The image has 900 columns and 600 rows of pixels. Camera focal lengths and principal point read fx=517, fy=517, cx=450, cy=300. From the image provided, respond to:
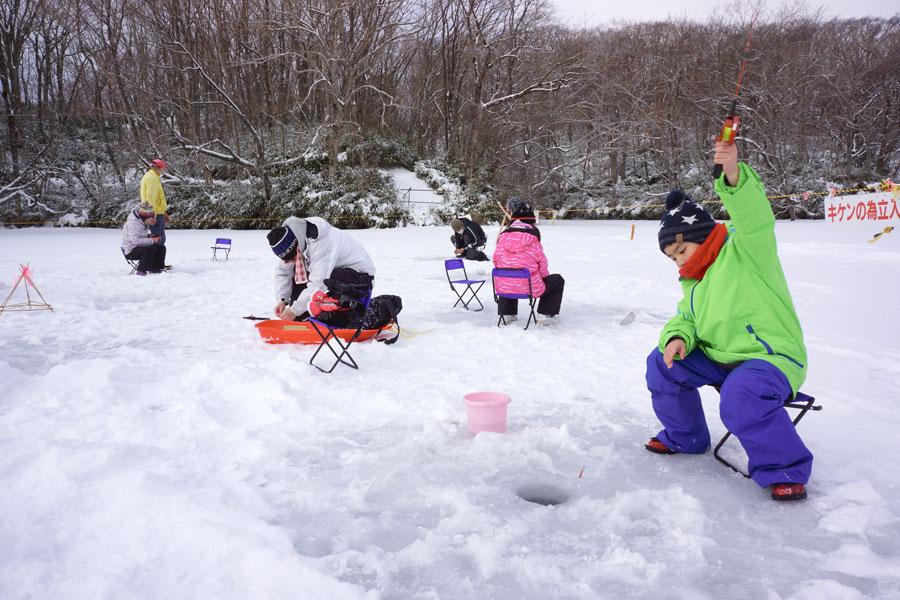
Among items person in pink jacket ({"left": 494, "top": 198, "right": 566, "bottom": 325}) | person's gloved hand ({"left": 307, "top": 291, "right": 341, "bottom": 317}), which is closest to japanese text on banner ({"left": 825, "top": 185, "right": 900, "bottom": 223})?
person in pink jacket ({"left": 494, "top": 198, "right": 566, "bottom": 325})

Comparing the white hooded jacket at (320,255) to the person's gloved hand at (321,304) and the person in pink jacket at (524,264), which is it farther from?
the person in pink jacket at (524,264)

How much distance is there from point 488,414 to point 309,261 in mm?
2435

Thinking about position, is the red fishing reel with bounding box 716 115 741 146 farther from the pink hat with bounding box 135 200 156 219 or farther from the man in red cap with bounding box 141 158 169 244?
the man in red cap with bounding box 141 158 169 244

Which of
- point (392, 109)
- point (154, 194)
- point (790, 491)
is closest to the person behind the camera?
point (790, 491)

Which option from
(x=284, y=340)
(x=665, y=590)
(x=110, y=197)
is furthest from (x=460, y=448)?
(x=110, y=197)

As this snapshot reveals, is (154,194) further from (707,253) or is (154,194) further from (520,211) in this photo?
(707,253)

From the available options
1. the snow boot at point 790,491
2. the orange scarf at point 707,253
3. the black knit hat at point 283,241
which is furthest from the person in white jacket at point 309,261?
the snow boot at point 790,491

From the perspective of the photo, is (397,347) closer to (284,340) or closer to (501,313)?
(284,340)

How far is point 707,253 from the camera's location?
239 centimetres

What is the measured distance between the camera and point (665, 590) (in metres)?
1.72

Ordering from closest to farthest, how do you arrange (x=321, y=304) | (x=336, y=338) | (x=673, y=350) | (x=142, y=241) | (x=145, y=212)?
(x=673, y=350), (x=321, y=304), (x=336, y=338), (x=145, y=212), (x=142, y=241)

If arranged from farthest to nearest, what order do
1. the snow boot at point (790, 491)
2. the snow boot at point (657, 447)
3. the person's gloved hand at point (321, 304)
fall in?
1. the person's gloved hand at point (321, 304)
2. the snow boot at point (657, 447)
3. the snow boot at point (790, 491)

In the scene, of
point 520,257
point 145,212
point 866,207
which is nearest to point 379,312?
point 520,257

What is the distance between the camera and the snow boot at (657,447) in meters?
2.67
